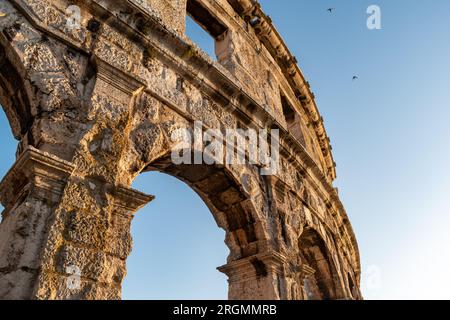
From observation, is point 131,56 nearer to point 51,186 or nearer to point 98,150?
point 98,150

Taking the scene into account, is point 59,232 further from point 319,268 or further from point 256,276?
point 319,268

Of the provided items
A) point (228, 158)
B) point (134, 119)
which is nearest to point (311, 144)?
point (228, 158)

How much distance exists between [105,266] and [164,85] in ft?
6.76

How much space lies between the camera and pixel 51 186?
2490 mm

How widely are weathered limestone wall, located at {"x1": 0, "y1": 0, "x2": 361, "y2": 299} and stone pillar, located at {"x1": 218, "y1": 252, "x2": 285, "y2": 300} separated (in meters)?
0.01

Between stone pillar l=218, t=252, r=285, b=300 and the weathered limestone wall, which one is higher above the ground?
the weathered limestone wall

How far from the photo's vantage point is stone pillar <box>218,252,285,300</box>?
4.15m

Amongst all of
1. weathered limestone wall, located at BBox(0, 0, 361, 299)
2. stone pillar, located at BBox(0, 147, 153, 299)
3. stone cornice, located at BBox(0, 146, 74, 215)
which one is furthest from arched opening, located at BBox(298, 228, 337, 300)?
stone cornice, located at BBox(0, 146, 74, 215)

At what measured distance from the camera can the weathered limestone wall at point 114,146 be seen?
2.39m

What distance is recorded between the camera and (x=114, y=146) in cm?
299

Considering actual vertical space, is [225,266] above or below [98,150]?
below

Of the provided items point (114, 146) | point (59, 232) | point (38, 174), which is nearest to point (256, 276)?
point (114, 146)

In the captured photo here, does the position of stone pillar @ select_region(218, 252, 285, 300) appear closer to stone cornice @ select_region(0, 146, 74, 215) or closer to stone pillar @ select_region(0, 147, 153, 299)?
stone pillar @ select_region(0, 147, 153, 299)

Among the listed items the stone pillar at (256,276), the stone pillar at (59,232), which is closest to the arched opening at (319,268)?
the stone pillar at (256,276)
